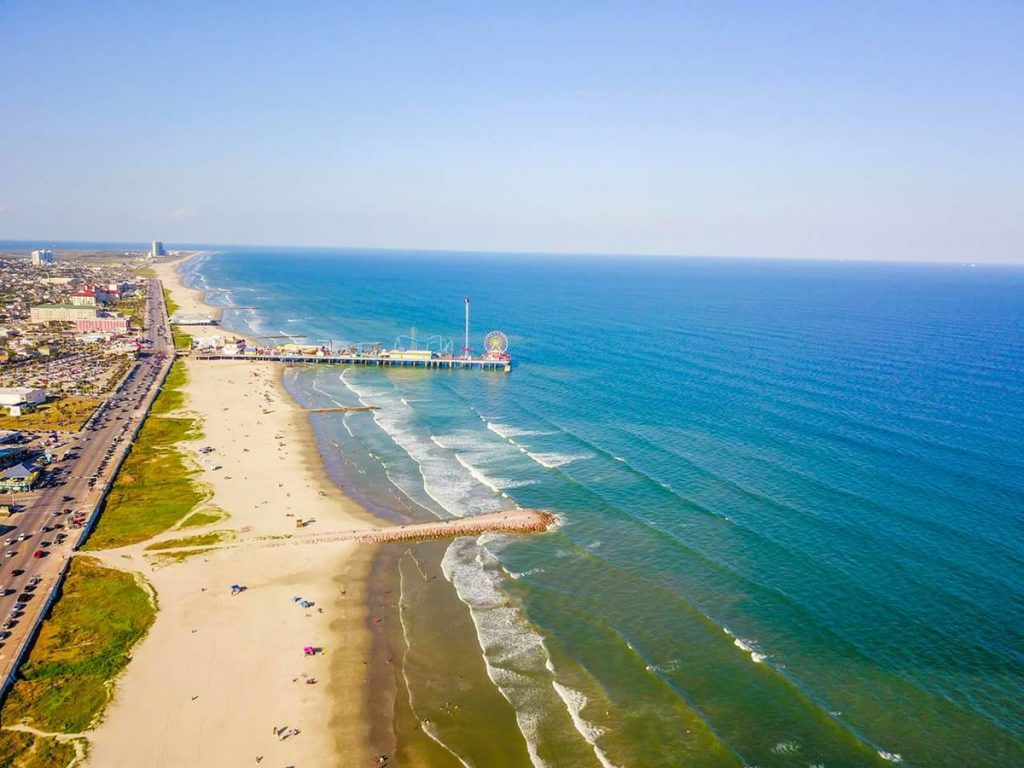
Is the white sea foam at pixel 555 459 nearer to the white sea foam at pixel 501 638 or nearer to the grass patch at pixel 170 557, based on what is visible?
the white sea foam at pixel 501 638

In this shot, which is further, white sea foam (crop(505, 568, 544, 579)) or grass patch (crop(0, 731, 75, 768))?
white sea foam (crop(505, 568, 544, 579))

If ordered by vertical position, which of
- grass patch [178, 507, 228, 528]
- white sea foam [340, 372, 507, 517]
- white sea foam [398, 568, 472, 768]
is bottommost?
white sea foam [398, 568, 472, 768]

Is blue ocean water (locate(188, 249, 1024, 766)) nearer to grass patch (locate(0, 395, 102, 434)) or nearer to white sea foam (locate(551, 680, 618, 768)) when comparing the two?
white sea foam (locate(551, 680, 618, 768))

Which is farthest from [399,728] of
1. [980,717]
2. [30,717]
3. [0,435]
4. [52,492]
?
[0,435]

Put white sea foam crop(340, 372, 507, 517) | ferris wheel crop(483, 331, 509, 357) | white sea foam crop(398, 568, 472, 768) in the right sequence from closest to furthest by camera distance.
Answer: white sea foam crop(398, 568, 472, 768) → white sea foam crop(340, 372, 507, 517) → ferris wheel crop(483, 331, 509, 357)

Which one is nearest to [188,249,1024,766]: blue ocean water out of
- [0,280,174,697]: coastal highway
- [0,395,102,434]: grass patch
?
[0,280,174,697]: coastal highway

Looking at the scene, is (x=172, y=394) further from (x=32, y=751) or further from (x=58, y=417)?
(x=32, y=751)

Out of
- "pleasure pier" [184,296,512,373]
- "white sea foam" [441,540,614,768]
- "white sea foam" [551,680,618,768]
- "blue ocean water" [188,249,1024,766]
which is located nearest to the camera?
"white sea foam" [551,680,618,768]
